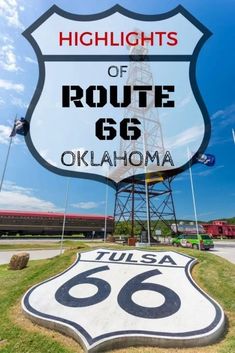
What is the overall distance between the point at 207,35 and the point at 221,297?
852 centimetres

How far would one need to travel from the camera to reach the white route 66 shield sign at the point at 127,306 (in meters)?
4.91

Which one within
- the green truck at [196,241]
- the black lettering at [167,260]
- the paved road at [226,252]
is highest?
the green truck at [196,241]

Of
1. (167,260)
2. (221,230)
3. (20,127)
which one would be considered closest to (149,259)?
(167,260)

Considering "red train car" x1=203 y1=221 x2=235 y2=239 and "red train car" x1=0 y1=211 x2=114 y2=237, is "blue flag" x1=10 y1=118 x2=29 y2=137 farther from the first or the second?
"red train car" x1=203 y1=221 x2=235 y2=239

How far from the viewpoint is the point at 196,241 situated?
24.4m

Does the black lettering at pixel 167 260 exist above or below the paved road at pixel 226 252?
below

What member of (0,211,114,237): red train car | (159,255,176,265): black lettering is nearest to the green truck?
(159,255,176,265): black lettering

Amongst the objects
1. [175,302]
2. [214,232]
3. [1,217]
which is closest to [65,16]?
[175,302]

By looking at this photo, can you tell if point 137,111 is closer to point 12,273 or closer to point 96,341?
point 12,273

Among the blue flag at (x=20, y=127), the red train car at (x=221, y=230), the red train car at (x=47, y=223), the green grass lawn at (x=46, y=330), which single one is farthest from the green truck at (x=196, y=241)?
the red train car at (x=221, y=230)

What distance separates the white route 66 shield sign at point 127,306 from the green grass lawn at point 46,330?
182 millimetres

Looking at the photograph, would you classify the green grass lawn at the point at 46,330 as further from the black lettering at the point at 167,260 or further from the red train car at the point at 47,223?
the red train car at the point at 47,223

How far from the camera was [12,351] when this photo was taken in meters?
4.77

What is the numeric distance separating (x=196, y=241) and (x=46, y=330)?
68.4ft
